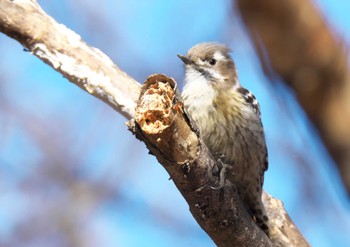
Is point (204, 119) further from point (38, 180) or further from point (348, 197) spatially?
point (38, 180)

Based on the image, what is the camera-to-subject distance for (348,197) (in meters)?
2.08

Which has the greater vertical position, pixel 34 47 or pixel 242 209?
pixel 34 47

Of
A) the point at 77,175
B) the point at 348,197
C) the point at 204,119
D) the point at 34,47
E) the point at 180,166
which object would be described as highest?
the point at 77,175

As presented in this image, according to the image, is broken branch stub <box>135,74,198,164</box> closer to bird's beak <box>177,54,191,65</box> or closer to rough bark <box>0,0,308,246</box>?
rough bark <box>0,0,308,246</box>

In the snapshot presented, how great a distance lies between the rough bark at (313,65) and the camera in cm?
185

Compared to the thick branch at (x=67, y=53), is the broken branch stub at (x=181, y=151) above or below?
below

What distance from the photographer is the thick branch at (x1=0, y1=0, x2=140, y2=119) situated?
15.9 feet

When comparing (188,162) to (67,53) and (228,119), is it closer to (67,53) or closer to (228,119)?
(228,119)

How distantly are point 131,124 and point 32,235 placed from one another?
4532mm

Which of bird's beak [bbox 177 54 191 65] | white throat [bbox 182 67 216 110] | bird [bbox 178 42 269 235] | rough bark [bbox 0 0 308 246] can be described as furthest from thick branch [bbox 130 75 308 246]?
bird's beak [bbox 177 54 191 65]

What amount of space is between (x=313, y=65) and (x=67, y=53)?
3423mm

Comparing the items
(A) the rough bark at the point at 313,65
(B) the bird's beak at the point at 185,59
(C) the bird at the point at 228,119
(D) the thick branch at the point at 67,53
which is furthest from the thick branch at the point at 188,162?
(D) the thick branch at the point at 67,53

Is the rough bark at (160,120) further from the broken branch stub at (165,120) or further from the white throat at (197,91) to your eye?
the white throat at (197,91)

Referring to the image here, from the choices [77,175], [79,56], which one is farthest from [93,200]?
[79,56]
